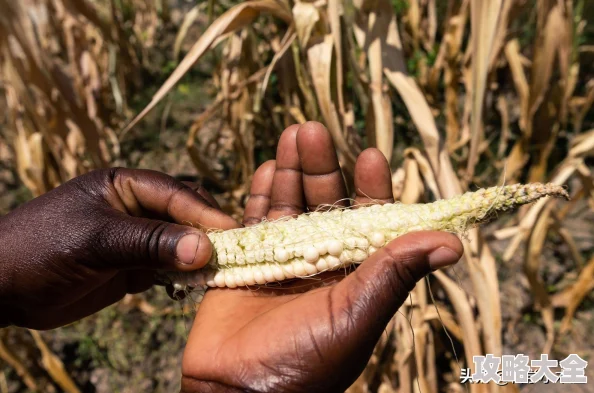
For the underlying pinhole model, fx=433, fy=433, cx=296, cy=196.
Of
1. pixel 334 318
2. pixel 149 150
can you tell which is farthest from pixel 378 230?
pixel 149 150

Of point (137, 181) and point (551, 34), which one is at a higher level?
point (551, 34)

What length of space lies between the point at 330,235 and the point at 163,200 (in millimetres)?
734

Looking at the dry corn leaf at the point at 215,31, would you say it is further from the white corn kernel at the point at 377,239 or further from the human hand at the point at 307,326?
the white corn kernel at the point at 377,239

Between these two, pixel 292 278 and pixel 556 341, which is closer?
pixel 292 278

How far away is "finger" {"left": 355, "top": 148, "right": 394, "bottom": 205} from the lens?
67.5 inches

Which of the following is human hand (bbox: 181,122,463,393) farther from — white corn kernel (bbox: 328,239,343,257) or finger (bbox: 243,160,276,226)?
finger (bbox: 243,160,276,226)

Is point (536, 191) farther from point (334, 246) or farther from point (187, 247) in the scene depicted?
point (187, 247)

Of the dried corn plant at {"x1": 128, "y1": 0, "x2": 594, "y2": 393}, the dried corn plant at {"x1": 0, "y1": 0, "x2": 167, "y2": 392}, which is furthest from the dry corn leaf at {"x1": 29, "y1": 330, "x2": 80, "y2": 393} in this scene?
the dried corn plant at {"x1": 128, "y1": 0, "x2": 594, "y2": 393}

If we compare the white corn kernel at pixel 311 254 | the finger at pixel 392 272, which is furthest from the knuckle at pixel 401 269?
the white corn kernel at pixel 311 254

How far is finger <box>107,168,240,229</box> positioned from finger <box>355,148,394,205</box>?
1.80ft

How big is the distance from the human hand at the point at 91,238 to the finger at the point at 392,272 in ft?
1.82

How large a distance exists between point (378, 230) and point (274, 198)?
25.4 inches

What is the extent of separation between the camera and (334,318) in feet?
4.13

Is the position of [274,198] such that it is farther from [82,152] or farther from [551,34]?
[82,152]
